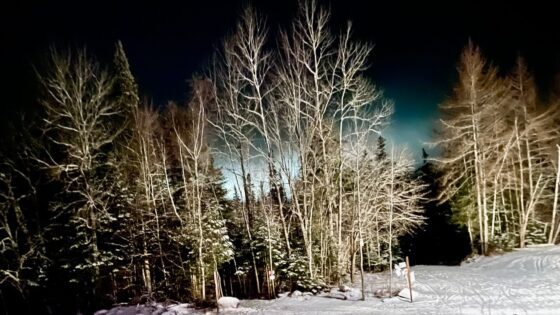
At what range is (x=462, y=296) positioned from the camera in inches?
608

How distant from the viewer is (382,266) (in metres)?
33.7

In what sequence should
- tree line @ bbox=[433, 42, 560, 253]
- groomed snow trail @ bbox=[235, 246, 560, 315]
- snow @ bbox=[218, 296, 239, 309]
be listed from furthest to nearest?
tree line @ bbox=[433, 42, 560, 253]
snow @ bbox=[218, 296, 239, 309]
groomed snow trail @ bbox=[235, 246, 560, 315]

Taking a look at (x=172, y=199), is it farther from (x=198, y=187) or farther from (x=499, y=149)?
(x=499, y=149)

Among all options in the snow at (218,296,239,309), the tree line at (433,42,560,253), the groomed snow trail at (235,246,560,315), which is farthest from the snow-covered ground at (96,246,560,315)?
the tree line at (433,42,560,253)

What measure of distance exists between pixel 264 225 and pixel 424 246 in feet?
74.5

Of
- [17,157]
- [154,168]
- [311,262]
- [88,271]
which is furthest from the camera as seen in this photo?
[154,168]

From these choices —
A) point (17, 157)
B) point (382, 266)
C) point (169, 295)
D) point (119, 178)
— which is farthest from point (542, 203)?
point (17, 157)

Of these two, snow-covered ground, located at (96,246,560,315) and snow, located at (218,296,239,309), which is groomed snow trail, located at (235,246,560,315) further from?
snow, located at (218,296,239,309)

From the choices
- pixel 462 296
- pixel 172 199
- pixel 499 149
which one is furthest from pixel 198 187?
pixel 499 149

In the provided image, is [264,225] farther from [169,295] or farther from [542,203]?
[542,203]

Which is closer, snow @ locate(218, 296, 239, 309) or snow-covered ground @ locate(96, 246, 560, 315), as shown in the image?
snow-covered ground @ locate(96, 246, 560, 315)

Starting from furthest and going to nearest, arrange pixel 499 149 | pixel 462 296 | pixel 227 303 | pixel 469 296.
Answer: pixel 499 149
pixel 227 303
pixel 462 296
pixel 469 296

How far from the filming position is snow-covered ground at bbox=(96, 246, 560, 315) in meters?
13.6

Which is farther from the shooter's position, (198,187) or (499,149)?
(499,149)
